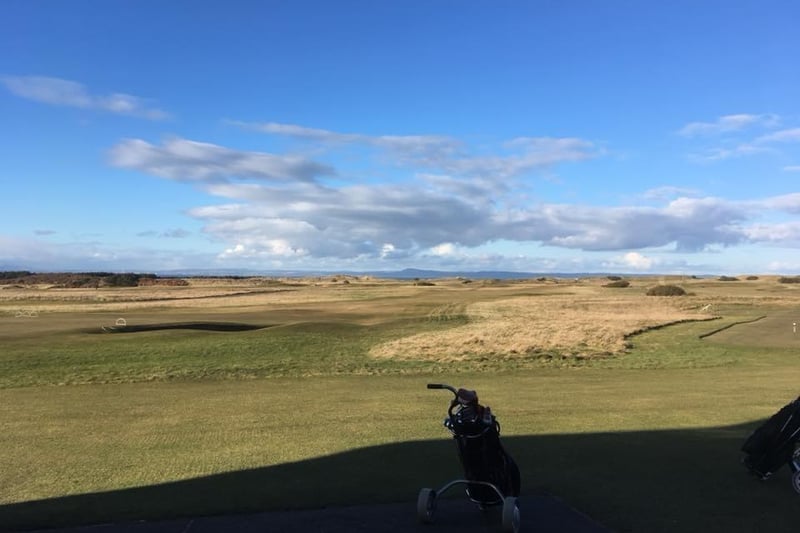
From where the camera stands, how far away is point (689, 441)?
10031 mm

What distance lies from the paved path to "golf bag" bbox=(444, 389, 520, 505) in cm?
30

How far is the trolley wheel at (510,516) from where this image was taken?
589 centimetres

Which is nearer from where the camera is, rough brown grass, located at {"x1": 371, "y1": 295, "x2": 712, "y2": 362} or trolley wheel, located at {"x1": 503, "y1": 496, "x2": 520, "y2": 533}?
trolley wheel, located at {"x1": 503, "y1": 496, "x2": 520, "y2": 533}

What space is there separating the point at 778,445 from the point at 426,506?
4.11 metres

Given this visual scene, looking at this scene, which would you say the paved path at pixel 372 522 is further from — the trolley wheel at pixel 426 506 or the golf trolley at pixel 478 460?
the golf trolley at pixel 478 460

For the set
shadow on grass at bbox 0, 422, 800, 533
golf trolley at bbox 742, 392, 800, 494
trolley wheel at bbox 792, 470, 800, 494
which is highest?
golf trolley at bbox 742, 392, 800, 494

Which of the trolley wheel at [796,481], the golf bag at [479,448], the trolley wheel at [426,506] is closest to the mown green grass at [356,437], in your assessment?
the trolley wheel at [796,481]

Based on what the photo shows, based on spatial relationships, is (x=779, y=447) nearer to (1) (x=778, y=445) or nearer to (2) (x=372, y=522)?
(1) (x=778, y=445)

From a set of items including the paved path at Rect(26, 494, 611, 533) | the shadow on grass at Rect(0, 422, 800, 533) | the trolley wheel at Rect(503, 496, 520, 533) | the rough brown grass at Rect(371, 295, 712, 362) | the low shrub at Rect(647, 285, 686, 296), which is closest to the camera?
the trolley wheel at Rect(503, 496, 520, 533)

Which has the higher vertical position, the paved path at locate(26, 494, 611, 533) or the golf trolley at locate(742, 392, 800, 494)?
the golf trolley at locate(742, 392, 800, 494)

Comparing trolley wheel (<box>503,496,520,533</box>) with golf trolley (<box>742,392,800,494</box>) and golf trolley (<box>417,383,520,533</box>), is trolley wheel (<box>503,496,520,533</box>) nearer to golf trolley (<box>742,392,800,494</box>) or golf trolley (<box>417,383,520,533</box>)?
golf trolley (<box>417,383,520,533</box>)

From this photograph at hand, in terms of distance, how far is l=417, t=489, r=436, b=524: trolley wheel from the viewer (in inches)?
245

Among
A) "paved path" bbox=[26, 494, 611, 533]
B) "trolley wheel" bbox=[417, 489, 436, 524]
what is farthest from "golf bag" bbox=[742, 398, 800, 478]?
"trolley wheel" bbox=[417, 489, 436, 524]

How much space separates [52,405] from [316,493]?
32.3 feet
